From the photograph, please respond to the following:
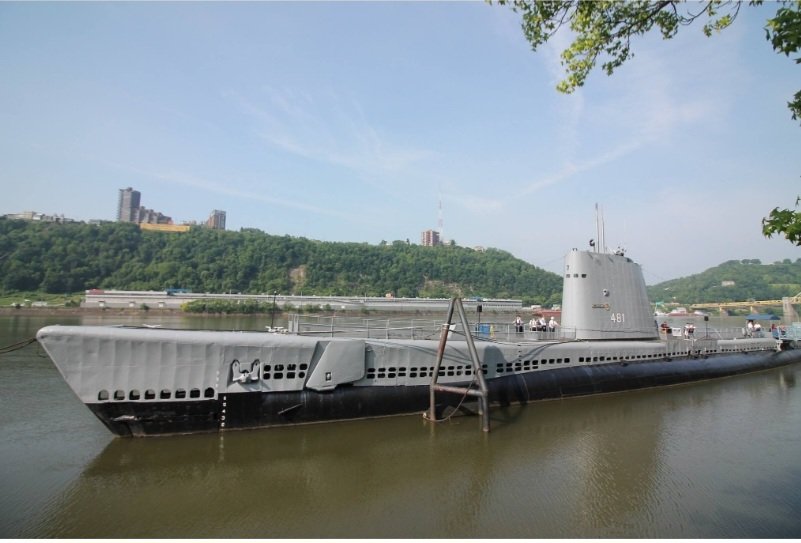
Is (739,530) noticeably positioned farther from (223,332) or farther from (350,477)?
(223,332)

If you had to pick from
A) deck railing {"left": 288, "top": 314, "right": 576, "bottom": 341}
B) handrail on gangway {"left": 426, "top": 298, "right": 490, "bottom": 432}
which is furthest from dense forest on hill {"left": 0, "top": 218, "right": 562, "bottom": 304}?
handrail on gangway {"left": 426, "top": 298, "right": 490, "bottom": 432}

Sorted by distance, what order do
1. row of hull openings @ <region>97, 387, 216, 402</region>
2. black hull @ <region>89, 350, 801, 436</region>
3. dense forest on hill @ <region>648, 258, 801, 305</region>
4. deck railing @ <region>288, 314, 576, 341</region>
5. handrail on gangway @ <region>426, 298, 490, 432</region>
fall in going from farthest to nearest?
dense forest on hill @ <region>648, 258, 801, 305</region>, deck railing @ <region>288, 314, 576, 341</region>, handrail on gangway @ <region>426, 298, 490, 432</region>, black hull @ <region>89, 350, 801, 436</region>, row of hull openings @ <region>97, 387, 216, 402</region>

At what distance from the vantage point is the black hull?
1098cm

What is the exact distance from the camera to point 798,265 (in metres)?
165

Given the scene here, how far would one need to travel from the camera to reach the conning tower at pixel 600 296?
1991 centimetres

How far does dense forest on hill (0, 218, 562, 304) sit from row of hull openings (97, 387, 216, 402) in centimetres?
6294

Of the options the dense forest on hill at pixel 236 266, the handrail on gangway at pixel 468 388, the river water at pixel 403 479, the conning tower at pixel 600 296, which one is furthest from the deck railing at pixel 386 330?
the dense forest on hill at pixel 236 266

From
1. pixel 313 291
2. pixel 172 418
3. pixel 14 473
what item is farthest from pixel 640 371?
pixel 313 291

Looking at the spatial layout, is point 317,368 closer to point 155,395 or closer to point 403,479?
point 155,395

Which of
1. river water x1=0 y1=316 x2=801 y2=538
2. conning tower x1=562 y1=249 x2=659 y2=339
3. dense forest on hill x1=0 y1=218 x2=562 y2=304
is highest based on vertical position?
dense forest on hill x1=0 y1=218 x2=562 y2=304

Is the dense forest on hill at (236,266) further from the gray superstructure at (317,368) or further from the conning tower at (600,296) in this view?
the gray superstructure at (317,368)

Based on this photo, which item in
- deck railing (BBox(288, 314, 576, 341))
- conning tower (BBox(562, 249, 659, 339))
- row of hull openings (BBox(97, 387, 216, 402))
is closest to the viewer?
row of hull openings (BBox(97, 387, 216, 402))

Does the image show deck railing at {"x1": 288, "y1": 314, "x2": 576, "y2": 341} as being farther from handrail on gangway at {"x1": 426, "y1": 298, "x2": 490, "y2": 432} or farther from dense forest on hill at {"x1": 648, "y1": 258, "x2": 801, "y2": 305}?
dense forest on hill at {"x1": 648, "y1": 258, "x2": 801, "y2": 305}

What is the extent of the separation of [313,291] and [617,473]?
78198 mm
